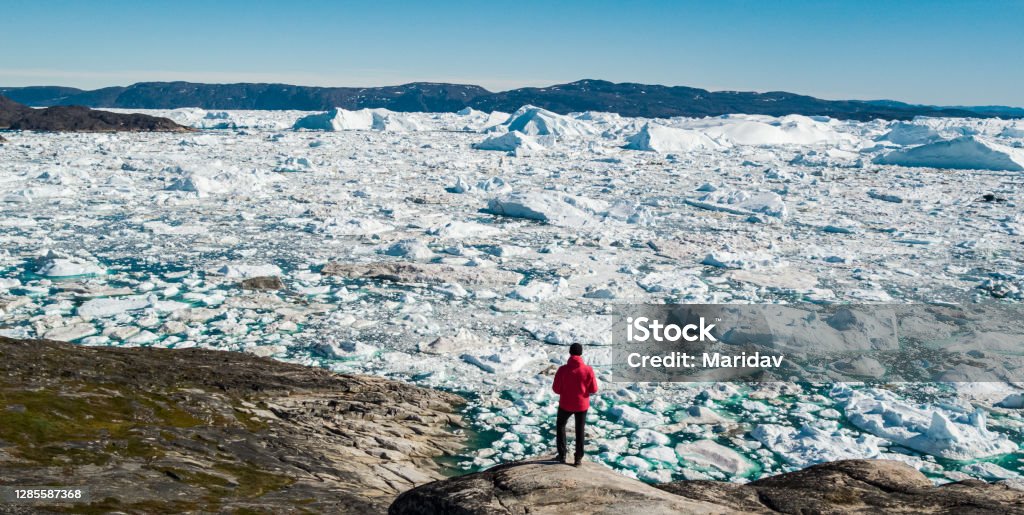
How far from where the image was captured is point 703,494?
4.52 m

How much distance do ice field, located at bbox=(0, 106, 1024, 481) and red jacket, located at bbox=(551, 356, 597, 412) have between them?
5.67 feet

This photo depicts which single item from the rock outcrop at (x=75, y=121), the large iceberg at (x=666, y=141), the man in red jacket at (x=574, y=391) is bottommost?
the man in red jacket at (x=574, y=391)

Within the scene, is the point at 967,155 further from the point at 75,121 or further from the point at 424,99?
the point at 424,99

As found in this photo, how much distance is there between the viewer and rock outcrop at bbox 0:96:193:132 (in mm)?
53156

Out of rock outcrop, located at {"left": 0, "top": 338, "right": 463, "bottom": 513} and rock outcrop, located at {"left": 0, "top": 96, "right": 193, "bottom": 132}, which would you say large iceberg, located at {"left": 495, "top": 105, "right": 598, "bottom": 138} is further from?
rock outcrop, located at {"left": 0, "top": 338, "right": 463, "bottom": 513}

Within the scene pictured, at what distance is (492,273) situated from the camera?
39.9 feet

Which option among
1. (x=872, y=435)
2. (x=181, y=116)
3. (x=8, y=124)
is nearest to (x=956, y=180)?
(x=872, y=435)

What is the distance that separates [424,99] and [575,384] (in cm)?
15105

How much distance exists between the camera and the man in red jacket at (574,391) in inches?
182

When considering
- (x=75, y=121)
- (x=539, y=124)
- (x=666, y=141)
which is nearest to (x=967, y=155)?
(x=666, y=141)

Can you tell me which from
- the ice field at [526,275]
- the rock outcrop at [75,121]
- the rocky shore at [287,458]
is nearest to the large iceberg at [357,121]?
the rock outcrop at [75,121]

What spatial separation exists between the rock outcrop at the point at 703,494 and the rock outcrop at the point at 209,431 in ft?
3.26

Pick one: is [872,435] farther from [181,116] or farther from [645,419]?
[181,116]

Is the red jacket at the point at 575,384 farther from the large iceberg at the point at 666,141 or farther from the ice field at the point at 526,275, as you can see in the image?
the large iceberg at the point at 666,141
